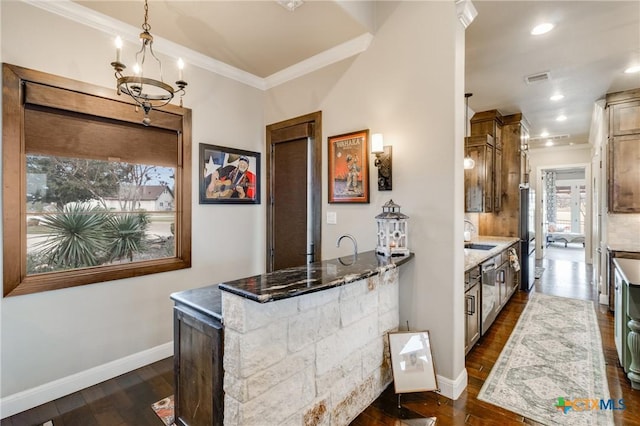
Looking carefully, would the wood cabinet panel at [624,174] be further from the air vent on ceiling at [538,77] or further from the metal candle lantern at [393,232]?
the metal candle lantern at [393,232]

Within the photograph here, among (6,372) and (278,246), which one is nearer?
(6,372)

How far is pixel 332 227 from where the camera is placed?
3.01 meters

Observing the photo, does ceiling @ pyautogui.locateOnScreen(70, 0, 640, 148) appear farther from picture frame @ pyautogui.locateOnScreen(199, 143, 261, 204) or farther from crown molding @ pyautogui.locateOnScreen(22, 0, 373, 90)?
picture frame @ pyautogui.locateOnScreen(199, 143, 261, 204)

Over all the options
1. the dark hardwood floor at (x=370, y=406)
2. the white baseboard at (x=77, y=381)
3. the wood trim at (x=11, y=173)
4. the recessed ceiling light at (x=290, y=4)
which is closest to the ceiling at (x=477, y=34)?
the recessed ceiling light at (x=290, y=4)

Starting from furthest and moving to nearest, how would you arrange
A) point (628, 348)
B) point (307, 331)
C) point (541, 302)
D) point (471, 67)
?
point (541, 302)
point (471, 67)
point (628, 348)
point (307, 331)

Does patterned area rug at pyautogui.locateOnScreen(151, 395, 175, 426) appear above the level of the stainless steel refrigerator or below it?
below

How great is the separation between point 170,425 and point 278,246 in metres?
1.92

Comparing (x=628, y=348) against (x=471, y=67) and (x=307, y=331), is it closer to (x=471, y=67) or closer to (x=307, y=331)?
(x=307, y=331)

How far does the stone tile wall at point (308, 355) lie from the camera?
4.59 ft

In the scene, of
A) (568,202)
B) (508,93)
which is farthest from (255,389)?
(568,202)

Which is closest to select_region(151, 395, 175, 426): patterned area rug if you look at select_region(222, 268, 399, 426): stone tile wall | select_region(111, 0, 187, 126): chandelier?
select_region(222, 268, 399, 426): stone tile wall

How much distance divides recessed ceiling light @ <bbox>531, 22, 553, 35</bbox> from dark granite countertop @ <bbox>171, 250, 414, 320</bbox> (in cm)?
233

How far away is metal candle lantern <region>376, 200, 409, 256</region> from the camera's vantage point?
233 cm

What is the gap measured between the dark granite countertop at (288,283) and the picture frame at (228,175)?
4.91 ft
